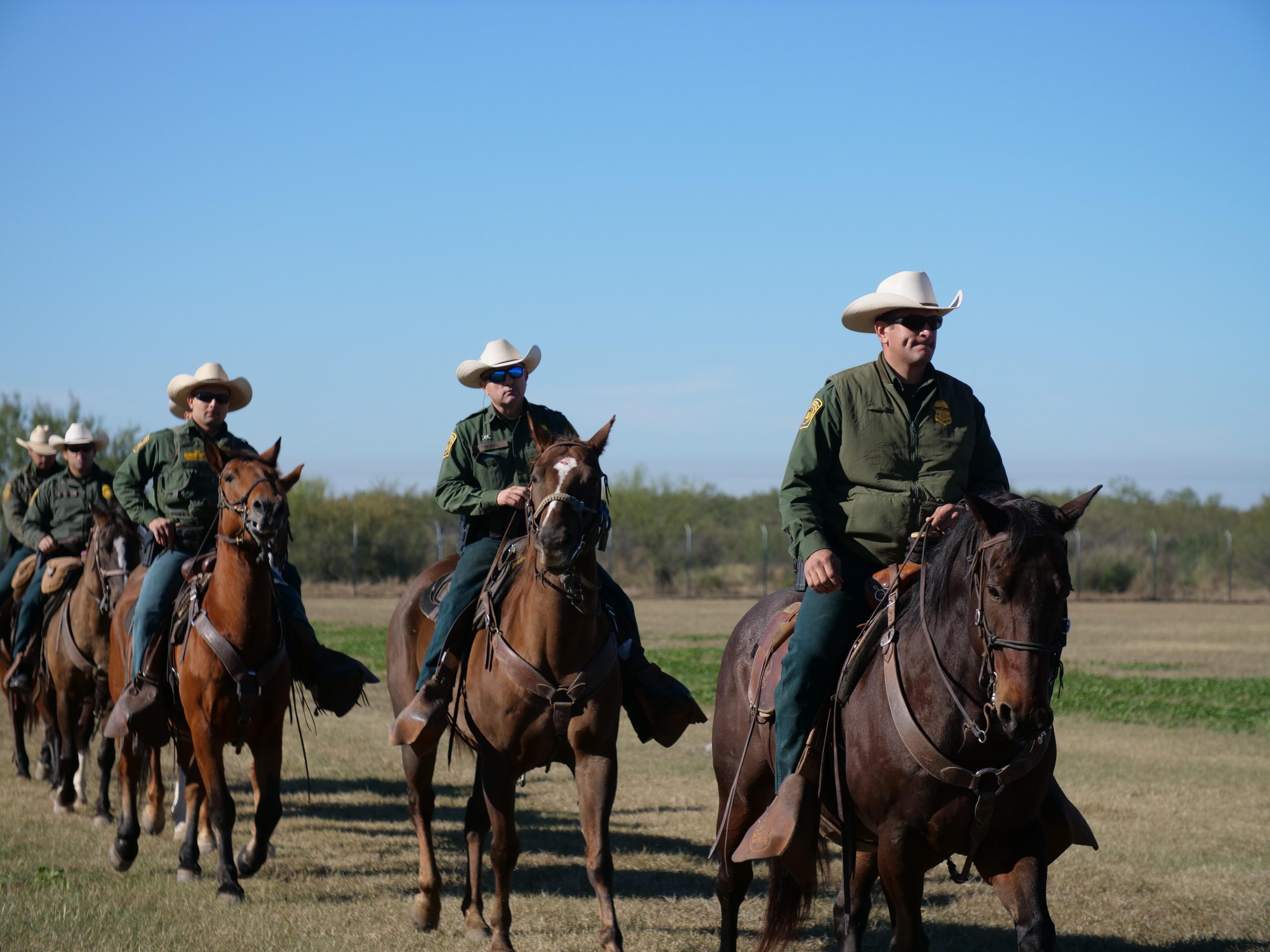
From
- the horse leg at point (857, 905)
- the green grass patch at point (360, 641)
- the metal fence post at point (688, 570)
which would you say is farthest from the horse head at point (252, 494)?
the metal fence post at point (688, 570)

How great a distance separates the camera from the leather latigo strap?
20.5ft

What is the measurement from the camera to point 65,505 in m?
11.6

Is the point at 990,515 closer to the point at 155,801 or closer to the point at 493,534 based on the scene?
the point at 493,534

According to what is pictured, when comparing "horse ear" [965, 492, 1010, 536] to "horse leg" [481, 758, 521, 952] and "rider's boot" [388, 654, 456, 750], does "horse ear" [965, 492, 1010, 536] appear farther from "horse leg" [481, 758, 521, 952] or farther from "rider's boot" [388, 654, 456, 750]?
"rider's boot" [388, 654, 456, 750]

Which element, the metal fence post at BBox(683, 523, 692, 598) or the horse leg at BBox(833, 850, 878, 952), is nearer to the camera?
the horse leg at BBox(833, 850, 878, 952)

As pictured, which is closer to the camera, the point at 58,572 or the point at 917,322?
the point at 917,322

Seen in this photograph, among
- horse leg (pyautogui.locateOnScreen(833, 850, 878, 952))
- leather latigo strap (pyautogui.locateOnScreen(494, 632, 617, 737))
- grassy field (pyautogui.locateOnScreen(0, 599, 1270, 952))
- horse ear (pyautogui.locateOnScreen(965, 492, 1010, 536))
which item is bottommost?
grassy field (pyautogui.locateOnScreen(0, 599, 1270, 952))

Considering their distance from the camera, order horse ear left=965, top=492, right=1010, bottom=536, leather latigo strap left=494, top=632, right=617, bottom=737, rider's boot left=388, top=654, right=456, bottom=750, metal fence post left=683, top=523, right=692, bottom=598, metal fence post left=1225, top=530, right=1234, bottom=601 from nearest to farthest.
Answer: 1. horse ear left=965, top=492, right=1010, bottom=536
2. leather latigo strap left=494, top=632, right=617, bottom=737
3. rider's boot left=388, top=654, right=456, bottom=750
4. metal fence post left=683, top=523, right=692, bottom=598
5. metal fence post left=1225, top=530, right=1234, bottom=601

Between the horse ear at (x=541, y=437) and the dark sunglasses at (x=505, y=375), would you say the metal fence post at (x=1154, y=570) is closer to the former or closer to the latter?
the dark sunglasses at (x=505, y=375)

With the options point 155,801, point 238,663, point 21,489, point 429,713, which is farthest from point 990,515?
point 21,489

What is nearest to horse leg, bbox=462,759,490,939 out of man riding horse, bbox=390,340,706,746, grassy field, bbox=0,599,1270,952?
grassy field, bbox=0,599,1270,952

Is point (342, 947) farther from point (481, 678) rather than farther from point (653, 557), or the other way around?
point (653, 557)

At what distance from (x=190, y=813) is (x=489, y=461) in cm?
323

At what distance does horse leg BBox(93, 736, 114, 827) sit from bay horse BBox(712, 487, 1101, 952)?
6229 millimetres
